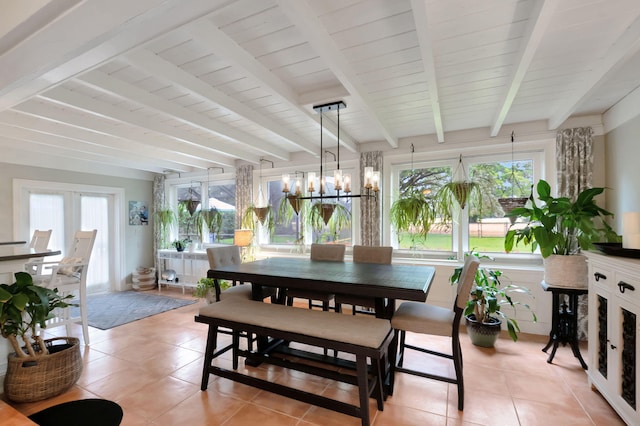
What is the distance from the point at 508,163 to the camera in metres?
3.94

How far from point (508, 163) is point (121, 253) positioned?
7.08 meters

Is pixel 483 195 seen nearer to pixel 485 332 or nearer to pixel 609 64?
pixel 485 332

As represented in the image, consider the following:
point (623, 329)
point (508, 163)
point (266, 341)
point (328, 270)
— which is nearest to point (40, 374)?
point (266, 341)

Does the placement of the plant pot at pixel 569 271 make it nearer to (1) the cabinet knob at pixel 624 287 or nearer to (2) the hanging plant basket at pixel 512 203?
(2) the hanging plant basket at pixel 512 203

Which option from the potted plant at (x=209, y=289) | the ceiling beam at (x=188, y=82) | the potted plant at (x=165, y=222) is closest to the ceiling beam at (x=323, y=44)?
the ceiling beam at (x=188, y=82)

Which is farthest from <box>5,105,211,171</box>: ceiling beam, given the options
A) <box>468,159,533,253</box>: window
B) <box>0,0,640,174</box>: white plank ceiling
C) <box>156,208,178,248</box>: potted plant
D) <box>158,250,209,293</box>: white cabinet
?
<box>468,159,533,253</box>: window

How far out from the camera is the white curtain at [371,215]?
4.39 meters

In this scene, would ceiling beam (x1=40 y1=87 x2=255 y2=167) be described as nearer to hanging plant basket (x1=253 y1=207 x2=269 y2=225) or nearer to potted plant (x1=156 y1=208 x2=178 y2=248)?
hanging plant basket (x1=253 y1=207 x2=269 y2=225)

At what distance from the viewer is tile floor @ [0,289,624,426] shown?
207cm

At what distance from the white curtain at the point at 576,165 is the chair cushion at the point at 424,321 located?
6.85 ft

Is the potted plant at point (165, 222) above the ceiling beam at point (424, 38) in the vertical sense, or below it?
below

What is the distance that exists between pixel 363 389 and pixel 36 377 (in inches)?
96.8

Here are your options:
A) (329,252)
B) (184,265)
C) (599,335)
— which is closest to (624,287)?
(599,335)

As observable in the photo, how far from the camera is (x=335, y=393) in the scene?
2.38 metres
